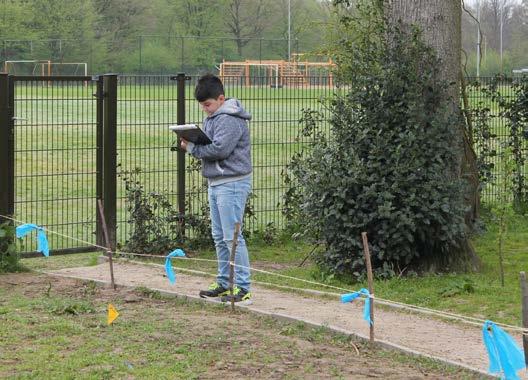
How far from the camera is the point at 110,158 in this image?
11.5 m

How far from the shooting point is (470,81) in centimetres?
1382

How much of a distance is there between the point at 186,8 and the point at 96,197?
5231 cm

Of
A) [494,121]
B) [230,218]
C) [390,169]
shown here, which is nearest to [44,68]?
[494,121]

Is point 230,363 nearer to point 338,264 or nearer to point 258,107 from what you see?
point 338,264

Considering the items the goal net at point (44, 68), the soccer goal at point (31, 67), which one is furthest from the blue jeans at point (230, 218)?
the soccer goal at point (31, 67)

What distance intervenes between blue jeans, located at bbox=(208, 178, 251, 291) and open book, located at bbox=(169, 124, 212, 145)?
0.40m

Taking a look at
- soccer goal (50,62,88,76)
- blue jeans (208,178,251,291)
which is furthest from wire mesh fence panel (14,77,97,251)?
soccer goal (50,62,88,76)

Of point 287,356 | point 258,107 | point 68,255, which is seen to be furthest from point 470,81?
point 287,356

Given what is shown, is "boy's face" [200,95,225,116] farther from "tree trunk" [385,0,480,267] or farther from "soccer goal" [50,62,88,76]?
"soccer goal" [50,62,88,76]

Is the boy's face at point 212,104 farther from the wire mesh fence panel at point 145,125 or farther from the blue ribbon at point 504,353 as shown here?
the blue ribbon at point 504,353

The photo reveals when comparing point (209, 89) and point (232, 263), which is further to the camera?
point (209, 89)

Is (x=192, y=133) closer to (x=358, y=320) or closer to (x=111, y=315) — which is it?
(x=111, y=315)

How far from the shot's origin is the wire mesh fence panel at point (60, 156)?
11688mm

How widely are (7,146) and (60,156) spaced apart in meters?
2.94
